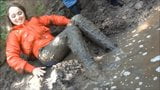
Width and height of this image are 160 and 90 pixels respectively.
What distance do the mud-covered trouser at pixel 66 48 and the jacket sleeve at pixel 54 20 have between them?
1.84 feet

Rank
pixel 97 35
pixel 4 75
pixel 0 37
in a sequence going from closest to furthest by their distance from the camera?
pixel 97 35
pixel 4 75
pixel 0 37

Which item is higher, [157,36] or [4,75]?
[157,36]

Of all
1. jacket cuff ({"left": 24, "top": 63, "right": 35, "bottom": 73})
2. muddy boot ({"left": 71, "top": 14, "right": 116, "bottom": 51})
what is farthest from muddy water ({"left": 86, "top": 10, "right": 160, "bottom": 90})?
jacket cuff ({"left": 24, "top": 63, "right": 35, "bottom": 73})

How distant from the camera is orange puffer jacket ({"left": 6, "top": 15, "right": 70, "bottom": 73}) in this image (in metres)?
5.66

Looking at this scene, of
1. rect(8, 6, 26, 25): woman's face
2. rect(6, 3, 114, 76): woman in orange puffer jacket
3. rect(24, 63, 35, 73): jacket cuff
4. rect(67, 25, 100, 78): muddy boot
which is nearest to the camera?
rect(67, 25, 100, 78): muddy boot

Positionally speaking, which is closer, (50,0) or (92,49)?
(92,49)

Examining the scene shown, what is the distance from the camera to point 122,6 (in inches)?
256

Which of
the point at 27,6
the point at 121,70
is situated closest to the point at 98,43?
the point at 121,70

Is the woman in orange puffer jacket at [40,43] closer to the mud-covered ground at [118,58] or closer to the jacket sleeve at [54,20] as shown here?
the jacket sleeve at [54,20]

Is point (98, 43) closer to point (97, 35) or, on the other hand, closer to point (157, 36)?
A: point (97, 35)

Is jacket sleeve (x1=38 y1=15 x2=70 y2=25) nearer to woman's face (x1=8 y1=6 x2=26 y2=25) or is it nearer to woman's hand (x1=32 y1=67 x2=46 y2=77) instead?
woman's face (x1=8 y1=6 x2=26 y2=25)

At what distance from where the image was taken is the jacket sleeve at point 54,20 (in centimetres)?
611

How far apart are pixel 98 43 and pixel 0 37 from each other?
223 centimetres

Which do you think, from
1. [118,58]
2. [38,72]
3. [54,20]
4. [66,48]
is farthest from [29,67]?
[118,58]
